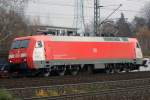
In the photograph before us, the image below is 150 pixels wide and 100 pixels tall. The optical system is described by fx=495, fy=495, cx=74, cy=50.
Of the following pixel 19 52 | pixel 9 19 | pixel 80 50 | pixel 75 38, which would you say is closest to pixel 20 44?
pixel 19 52

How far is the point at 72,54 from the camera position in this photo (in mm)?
35000

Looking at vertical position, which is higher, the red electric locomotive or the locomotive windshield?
the locomotive windshield

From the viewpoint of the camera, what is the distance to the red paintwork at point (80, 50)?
107 ft

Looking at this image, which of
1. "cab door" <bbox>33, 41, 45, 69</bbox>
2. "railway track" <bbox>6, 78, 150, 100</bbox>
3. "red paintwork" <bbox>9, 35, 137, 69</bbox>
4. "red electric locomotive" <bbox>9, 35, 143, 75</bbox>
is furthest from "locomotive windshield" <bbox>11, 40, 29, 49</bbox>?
"railway track" <bbox>6, 78, 150, 100</bbox>

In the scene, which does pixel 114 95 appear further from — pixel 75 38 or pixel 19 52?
pixel 75 38

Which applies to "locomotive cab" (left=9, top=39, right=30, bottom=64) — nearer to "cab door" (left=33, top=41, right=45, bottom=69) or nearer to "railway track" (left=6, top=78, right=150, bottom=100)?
"cab door" (left=33, top=41, right=45, bottom=69)

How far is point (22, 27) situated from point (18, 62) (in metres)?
38.2

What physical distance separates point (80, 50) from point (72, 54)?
96cm

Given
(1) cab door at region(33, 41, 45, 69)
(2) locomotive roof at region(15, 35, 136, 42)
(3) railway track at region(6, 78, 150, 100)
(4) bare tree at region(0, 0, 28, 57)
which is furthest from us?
(4) bare tree at region(0, 0, 28, 57)

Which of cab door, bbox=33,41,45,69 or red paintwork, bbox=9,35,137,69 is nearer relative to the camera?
cab door, bbox=33,41,45,69

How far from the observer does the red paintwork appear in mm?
32719

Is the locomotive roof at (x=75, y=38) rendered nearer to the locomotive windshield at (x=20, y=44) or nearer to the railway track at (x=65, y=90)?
the locomotive windshield at (x=20, y=44)

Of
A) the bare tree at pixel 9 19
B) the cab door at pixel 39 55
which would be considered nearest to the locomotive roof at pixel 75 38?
the cab door at pixel 39 55

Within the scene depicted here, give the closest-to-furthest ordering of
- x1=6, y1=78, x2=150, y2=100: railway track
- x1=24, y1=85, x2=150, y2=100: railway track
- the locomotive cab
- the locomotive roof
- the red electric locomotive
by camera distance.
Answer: x1=24, y1=85, x2=150, y2=100: railway track < x1=6, y1=78, x2=150, y2=100: railway track < the red electric locomotive < the locomotive cab < the locomotive roof
